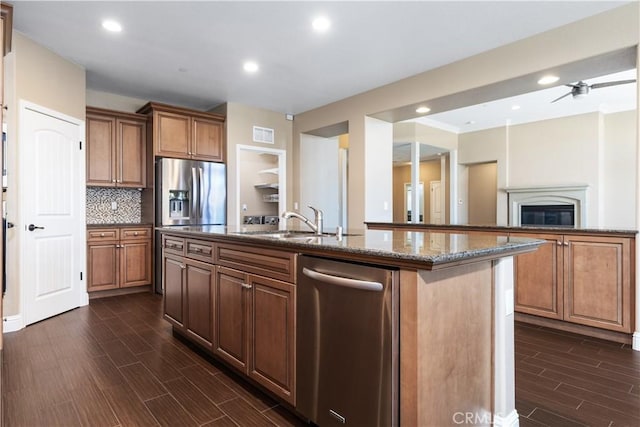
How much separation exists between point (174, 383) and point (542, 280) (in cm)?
315

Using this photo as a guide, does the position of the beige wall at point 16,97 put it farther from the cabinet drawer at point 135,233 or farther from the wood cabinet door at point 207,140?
the wood cabinet door at point 207,140

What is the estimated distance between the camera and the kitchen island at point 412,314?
1267 millimetres

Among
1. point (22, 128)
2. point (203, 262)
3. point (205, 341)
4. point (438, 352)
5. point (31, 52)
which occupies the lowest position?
point (205, 341)

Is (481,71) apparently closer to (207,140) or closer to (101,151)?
(207,140)

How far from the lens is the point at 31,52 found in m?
3.31

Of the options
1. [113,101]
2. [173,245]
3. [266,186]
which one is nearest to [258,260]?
[173,245]

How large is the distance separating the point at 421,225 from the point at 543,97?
3.41m

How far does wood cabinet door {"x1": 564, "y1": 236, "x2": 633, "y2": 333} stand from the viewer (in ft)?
9.25

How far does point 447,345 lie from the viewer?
4.47ft

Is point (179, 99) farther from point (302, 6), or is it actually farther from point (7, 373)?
point (7, 373)

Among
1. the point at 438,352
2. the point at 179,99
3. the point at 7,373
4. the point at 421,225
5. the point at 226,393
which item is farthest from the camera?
the point at 179,99

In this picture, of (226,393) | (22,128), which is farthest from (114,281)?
(226,393)

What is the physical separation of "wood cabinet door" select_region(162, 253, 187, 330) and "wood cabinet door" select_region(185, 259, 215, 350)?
0.33 feet

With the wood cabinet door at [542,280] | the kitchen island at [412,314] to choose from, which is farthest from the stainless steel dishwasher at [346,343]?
the wood cabinet door at [542,280]
